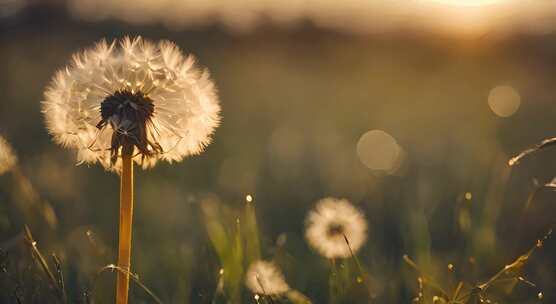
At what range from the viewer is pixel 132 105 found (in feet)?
7.14

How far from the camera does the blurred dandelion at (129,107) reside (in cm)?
215

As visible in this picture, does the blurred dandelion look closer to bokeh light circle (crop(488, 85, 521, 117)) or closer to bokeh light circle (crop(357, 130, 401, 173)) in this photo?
bokeh light circle (crop(357, 130, 401, 173))

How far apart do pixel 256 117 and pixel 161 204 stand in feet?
11.7

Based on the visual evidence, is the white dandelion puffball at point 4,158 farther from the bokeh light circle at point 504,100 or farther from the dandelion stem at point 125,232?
the bokeh light circle at point 504,100

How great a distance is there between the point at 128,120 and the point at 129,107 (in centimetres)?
6

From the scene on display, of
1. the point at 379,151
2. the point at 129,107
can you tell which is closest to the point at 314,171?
the point at 379,151

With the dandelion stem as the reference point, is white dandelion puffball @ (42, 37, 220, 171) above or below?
above

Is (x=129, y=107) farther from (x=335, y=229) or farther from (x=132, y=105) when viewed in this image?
(x=335, y=229)

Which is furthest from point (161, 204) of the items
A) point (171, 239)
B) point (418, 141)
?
point (418, 141)

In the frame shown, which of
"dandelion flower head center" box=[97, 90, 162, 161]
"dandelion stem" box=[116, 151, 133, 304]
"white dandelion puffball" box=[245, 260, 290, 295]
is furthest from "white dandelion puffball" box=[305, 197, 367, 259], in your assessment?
"dandelion stem" box=[116, 151, 133, 304]

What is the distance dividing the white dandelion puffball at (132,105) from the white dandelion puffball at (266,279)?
65cm

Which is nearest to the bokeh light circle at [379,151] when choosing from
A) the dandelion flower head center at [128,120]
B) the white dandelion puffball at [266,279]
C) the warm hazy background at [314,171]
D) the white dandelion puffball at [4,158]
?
the warm hazy background at [314,171]

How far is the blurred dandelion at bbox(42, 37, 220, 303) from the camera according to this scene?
2.15 metres

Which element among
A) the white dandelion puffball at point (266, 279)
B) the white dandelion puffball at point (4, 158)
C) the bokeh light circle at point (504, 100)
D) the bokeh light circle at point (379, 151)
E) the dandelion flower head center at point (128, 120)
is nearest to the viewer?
the dandelion flower head center at point (128, 120)
